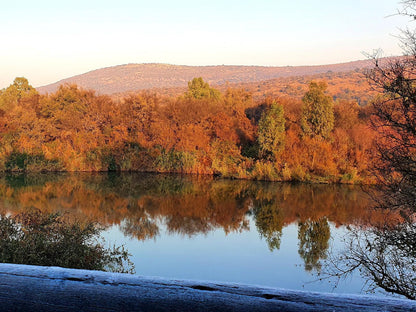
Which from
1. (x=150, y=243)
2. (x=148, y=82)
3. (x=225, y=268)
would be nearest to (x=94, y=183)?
(x=150, y=243)

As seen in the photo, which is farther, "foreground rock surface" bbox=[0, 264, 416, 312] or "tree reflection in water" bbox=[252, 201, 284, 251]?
"tree reflection in water" bbox=[252, 201, 284, 251]

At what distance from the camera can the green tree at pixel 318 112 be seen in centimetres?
2297

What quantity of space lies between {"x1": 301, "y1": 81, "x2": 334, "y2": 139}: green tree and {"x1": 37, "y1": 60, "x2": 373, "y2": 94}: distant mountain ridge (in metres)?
62.0

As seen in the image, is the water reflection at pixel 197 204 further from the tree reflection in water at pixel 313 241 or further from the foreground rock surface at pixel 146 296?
the foreground rock surface at pixel 146 296

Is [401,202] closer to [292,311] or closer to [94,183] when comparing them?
[292,311]

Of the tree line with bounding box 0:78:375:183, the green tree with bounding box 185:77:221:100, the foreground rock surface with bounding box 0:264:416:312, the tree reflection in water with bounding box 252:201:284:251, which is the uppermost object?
the green tree with bounding box 185:77:221:100

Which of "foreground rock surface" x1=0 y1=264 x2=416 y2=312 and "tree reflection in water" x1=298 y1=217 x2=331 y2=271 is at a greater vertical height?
"foreground rock surface" x1=0 y1=264 x2=416 y2=312

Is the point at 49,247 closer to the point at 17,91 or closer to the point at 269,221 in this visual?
the point at 269,221

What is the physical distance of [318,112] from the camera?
23062mm

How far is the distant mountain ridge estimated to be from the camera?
87.0 m

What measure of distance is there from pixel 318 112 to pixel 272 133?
2.47m

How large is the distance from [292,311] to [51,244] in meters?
7.37

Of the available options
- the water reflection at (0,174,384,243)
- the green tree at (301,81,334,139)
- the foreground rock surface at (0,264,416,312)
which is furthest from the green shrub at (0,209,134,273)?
the green tree at (301,81,334,139)

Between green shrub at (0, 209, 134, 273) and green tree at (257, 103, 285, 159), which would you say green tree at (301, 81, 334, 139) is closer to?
green tree at (257, 103, 285, 159)
